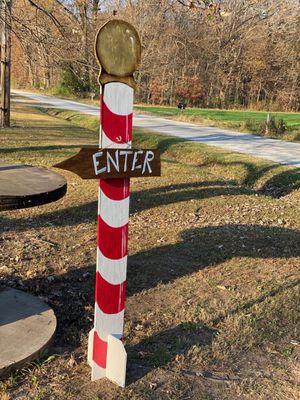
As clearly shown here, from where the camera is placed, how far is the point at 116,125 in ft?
8.65

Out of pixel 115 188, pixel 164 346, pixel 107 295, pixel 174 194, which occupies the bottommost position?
pixel 164 346

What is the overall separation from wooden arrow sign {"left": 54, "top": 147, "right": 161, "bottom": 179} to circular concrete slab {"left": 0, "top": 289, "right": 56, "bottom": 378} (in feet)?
4.07

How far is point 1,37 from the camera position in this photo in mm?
15727

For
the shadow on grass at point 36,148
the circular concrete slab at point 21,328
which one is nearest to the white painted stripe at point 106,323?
the circular concrete slab at point 21,328

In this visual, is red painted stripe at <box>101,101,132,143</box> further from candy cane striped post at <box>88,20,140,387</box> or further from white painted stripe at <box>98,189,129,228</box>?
white painted stripe at <box>98,189,129,228</box>

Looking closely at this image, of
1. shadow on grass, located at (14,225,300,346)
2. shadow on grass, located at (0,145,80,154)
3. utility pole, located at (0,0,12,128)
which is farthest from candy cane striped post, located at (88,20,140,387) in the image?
utility pole, located at (0,0,12,128)

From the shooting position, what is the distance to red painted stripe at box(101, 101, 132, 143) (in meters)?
2.60

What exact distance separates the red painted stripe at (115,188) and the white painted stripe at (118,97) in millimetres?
375

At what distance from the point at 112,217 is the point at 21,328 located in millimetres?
1159

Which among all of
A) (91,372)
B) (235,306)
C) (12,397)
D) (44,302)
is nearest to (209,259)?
(235,306)

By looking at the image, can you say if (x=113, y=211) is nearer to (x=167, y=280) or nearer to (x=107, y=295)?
(x=107, y=295)

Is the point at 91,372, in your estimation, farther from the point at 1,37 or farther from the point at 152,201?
the point at 1,37

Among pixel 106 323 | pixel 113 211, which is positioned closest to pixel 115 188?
pixel 113 211

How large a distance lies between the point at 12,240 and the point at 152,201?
268cm
